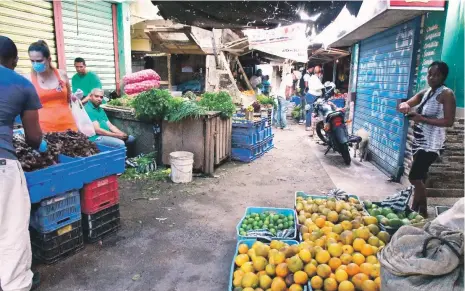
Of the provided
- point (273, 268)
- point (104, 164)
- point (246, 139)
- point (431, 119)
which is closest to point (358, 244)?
point (273, 268)

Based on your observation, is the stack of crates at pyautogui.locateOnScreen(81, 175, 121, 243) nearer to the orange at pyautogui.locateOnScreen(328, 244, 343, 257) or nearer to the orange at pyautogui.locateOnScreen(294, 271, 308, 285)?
the orange at pyautogui.locateOnScreen(294, 271, 308, 285)

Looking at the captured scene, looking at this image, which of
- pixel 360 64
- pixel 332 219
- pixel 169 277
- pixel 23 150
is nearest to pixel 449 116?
pixel 332 219

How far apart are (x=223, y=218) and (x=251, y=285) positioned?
7.30 ft

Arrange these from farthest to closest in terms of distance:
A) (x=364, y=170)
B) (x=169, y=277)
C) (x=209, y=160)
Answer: (x=364, y=170)
(x=209, y=160)
(x=169, y=277)

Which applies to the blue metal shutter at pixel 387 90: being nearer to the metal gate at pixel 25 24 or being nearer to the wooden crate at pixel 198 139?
the wooden crate at pixel 198 139

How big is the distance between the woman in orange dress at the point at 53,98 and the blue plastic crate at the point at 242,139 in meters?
3.91

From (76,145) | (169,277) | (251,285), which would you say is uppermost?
(76,145)

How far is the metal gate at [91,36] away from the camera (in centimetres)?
740

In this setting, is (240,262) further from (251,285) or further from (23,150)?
(23,150)

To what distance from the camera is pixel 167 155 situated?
274 inches

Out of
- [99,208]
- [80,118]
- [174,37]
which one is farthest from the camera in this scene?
[174,37]

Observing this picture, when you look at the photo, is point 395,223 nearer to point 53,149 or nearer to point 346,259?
point 346,259

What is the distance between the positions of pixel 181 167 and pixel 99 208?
2313 millimetres

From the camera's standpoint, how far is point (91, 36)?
8.05 metres
